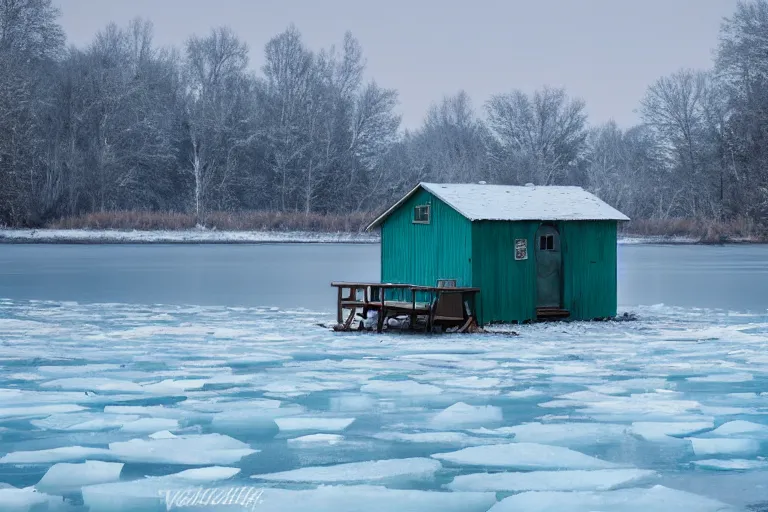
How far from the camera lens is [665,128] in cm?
6662

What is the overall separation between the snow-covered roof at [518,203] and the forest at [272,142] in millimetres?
34560

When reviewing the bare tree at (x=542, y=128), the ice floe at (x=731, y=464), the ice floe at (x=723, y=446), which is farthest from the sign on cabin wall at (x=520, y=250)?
the bare tree at (x=542, y=128)

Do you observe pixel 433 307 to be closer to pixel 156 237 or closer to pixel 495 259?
pixel 495 259

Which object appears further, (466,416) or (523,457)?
(466,416)

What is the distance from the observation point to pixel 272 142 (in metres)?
65.3

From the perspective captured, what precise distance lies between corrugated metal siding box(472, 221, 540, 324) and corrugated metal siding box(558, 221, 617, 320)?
77 cm

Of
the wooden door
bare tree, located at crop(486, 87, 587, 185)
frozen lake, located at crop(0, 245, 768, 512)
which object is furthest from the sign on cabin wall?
bare tree, located at crop(486, 87, 587, 185)

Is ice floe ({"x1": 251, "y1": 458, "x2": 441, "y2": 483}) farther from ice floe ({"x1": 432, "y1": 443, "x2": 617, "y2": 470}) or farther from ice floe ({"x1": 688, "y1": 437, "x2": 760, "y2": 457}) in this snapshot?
ice floe ({"x1": 688, "y1": 437, "x2": 760, "y2": 457})

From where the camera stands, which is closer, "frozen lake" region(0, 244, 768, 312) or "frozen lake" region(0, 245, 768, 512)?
"frozen lake" region(0, 245, 768, 512)

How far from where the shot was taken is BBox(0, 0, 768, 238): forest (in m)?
56.4

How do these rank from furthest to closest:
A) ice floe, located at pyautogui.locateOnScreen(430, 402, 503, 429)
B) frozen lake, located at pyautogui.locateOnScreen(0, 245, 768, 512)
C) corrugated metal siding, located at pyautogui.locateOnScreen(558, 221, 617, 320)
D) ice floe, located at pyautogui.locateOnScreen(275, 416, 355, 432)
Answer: corrugated metal siding, located at pyautogui.locateOnScreen(558, 221, 617, 320) < ice floe, located at pyautogui.locateOnScreen(430, 402, 503, 429) < ice floe, located at pyautogui.locateOnScreen(275, 416, 355, 432) < frozen lake, located at pyautogui.locateOnScreen(0, 245, 768, 512)

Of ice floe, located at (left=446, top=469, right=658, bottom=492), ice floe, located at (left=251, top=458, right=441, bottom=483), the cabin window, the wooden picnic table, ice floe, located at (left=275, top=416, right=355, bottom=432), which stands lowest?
ice floe, located at (left=446, top=469, right=658, bottom=492)

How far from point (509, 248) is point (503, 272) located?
44cm

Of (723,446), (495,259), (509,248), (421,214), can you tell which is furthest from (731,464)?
(421,214)
